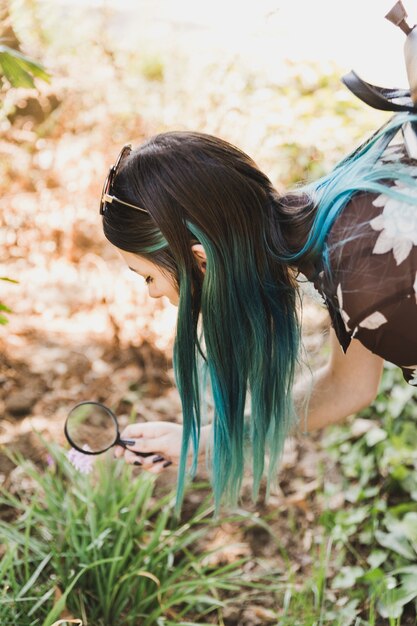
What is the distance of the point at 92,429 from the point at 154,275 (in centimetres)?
142

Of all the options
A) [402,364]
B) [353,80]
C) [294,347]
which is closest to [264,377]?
[294,347]

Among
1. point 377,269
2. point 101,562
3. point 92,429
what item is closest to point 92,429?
point 92,429

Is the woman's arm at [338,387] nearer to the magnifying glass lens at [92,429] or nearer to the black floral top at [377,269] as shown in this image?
the black floral top at [377,269]

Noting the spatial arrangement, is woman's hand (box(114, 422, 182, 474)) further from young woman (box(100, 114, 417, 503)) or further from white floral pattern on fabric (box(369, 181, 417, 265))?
white floral pattern on fabric (box(369, 181, 417, 265))

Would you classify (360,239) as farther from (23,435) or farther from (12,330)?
(12,330)

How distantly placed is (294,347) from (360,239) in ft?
1.29

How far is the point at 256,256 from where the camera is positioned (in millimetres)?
1564

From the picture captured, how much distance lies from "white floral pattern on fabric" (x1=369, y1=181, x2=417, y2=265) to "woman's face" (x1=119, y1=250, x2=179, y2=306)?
0.48m

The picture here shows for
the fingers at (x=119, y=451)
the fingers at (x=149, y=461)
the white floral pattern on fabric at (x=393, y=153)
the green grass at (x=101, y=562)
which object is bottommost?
the green grass at (x=101, y=562)

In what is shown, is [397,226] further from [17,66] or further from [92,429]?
[92,429]

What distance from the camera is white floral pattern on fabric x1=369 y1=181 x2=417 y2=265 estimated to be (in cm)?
136

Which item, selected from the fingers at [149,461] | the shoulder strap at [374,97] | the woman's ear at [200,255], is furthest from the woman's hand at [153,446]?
the shoulder strap at [374,97]

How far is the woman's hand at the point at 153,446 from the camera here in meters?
1.88

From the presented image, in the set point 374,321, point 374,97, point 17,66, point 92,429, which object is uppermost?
point 17,66
